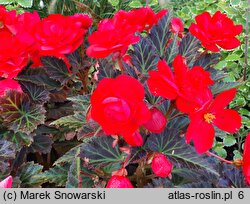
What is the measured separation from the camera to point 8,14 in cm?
131

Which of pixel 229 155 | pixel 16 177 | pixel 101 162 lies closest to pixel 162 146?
pixel 101 162

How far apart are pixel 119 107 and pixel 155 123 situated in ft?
0.42

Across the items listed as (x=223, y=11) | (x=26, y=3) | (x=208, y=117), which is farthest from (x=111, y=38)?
(x=223, y=11)

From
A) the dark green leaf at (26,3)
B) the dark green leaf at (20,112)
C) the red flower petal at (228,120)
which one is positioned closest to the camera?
the red flower petal at (228,120)

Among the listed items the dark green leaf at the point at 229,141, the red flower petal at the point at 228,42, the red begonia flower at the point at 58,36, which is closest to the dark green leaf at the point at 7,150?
the red begonia flower at the point at 58,36

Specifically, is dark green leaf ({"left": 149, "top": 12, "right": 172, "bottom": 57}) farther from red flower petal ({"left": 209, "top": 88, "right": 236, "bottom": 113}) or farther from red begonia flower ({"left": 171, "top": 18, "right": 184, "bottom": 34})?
red flower petal ({"left": 209, "top": 88, "right": 236, "bottom": 113})

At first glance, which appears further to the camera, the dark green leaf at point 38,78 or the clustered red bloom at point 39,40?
the dark green leaf at point 38,78

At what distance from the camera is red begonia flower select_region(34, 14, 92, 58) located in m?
1.14

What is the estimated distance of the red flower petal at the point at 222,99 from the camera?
954mm

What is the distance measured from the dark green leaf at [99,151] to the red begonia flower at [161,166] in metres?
0.11

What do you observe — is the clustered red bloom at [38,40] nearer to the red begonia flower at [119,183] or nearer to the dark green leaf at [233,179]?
the red begonia flower at [119,183]

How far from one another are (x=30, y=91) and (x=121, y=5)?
1208 millimetres

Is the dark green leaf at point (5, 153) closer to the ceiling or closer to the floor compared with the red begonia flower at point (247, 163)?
closer to the floor
